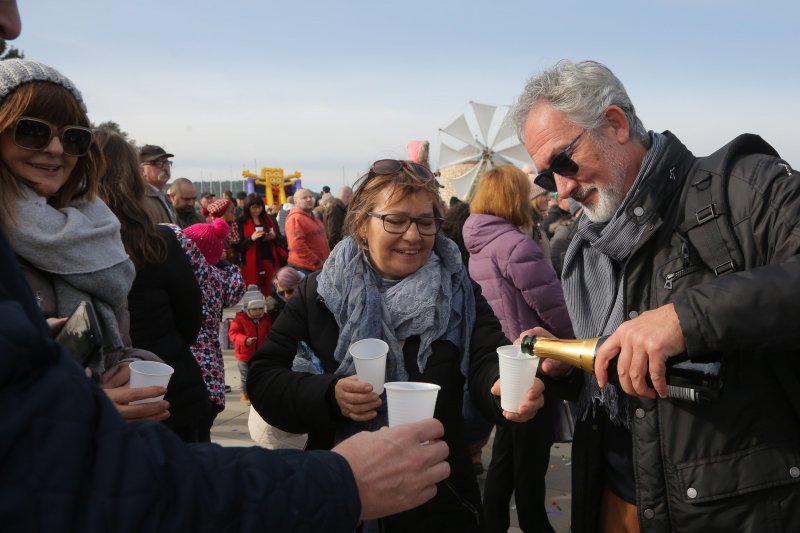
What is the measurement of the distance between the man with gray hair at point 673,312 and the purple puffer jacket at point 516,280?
1910mm

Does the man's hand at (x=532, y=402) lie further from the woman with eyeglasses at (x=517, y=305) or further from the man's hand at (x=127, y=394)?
the woman with eyeglasses at (x=517, y=305)

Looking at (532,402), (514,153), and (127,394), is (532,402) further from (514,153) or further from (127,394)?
(514,153)

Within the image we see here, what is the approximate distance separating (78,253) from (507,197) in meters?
3.11

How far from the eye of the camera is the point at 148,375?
2.04 m

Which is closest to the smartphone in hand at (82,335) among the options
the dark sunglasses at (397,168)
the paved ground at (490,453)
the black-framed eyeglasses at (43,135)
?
the black-framed eyeglasses at (43,135)

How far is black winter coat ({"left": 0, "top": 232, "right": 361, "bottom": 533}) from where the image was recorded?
0.83 meters

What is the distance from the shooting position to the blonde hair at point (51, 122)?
2020mm

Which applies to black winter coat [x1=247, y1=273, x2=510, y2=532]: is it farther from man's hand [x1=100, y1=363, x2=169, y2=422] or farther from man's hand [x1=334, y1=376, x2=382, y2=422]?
man's hand [x1=100, y1=363, x2=169, y2=422]

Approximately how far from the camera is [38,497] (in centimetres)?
83

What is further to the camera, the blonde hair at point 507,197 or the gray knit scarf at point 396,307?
the blonde hair at point 507,197

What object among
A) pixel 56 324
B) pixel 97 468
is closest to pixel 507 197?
pixel 56 324

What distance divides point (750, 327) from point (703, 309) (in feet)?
0.41

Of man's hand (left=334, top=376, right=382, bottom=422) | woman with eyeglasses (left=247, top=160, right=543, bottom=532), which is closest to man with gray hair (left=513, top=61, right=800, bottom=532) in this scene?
woman with eyeglasses (left=247, top=160, right=543, bottom=532)

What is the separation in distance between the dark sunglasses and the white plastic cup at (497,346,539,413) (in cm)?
89
